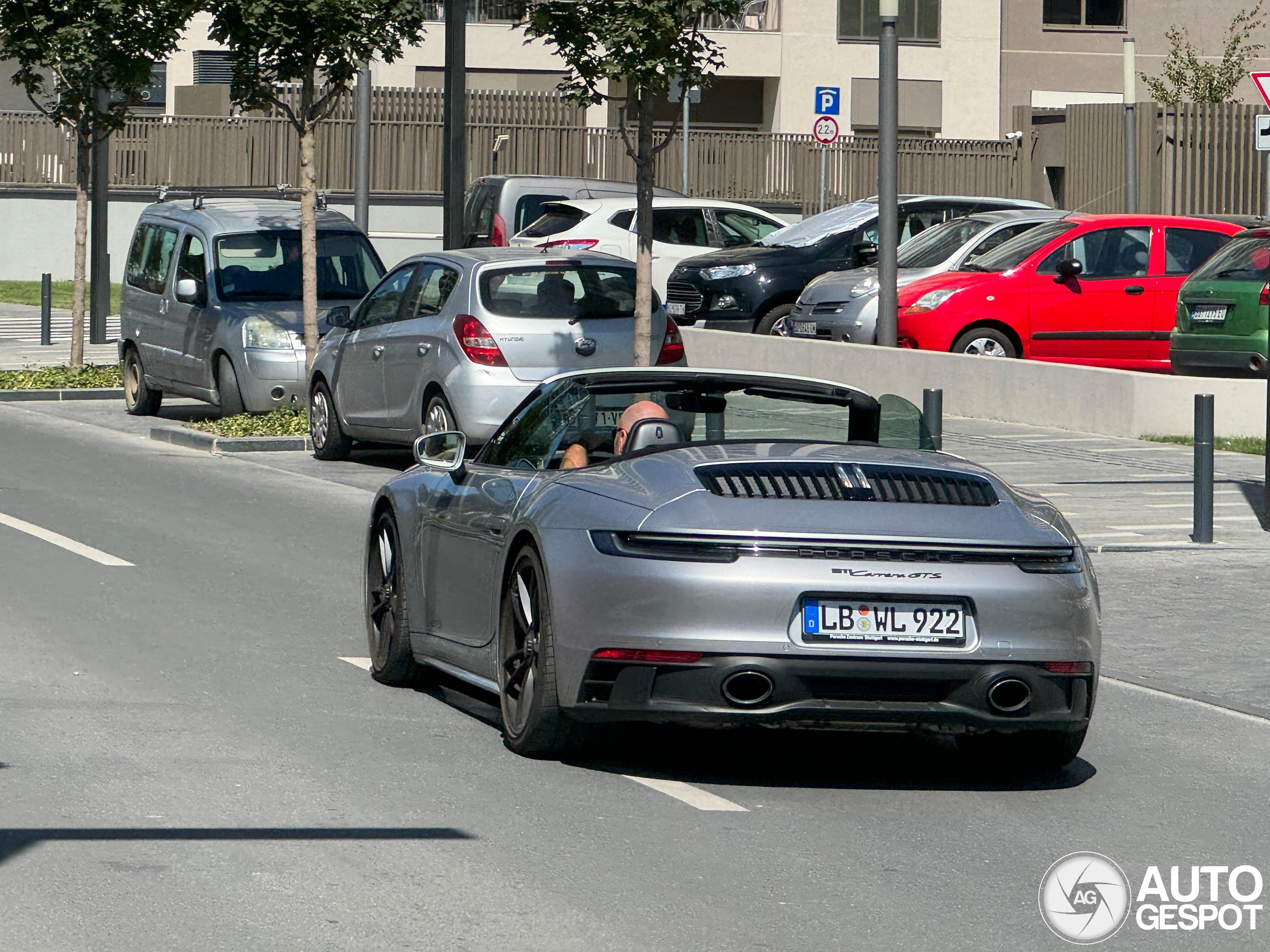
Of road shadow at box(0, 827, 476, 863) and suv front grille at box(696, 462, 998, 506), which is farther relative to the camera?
suv front grille at box(696, 462, 998, 506)

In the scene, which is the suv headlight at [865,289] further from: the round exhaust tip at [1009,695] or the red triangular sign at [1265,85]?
the round exhaust tip at [1009,695]

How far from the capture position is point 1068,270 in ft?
69.1

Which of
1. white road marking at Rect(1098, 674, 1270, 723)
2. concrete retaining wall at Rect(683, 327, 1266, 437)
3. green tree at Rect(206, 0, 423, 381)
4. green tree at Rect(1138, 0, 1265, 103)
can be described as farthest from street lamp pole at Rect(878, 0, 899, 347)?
green tree at Rect(1138, 0, 1265, 103)

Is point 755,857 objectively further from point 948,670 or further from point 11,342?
point 11,342

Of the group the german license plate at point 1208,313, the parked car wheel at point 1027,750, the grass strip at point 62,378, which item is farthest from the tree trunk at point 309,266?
the parked car wheel at point 1027,750

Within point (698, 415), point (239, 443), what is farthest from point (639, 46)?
point (698, 415)

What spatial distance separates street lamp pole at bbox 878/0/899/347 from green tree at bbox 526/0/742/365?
6.65ft

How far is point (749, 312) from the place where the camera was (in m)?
25.5

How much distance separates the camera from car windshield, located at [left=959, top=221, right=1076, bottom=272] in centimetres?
2162

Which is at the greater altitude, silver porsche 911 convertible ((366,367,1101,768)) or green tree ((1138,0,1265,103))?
green tree ((1138,0,1265,103))

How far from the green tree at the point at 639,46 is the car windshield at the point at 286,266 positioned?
255 cm

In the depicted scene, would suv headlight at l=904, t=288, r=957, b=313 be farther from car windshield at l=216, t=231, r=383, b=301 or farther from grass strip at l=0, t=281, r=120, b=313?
grass strip at l=0, t=281, r=120, b=313

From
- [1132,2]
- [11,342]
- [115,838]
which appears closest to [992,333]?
[11,342]

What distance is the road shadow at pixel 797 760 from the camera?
7.10 metres
